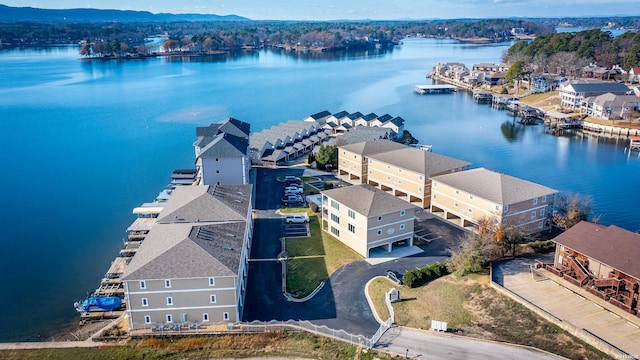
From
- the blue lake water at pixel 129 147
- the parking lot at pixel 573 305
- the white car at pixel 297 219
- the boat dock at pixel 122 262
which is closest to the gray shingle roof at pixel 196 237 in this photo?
the boat dock at pixel 122 262

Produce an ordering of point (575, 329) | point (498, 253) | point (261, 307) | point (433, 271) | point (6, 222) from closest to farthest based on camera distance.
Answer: point (575, 329) < point (261, 307) < point (433, 271) < point (498, 253) < point (6, 222)

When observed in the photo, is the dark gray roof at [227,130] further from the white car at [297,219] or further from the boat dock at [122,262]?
the white car at [297,219]

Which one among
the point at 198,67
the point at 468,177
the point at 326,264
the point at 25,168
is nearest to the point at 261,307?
the point at 326,264

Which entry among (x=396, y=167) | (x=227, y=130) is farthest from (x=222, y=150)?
(x=396, y=167)

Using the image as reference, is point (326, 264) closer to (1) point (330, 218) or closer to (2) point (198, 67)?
(1) point (330, 218)

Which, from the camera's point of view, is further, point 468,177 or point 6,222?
point 6,222

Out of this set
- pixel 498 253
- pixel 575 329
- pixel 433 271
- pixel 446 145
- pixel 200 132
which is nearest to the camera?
pixel 575 329

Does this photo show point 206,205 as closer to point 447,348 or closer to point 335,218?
point 335,218
